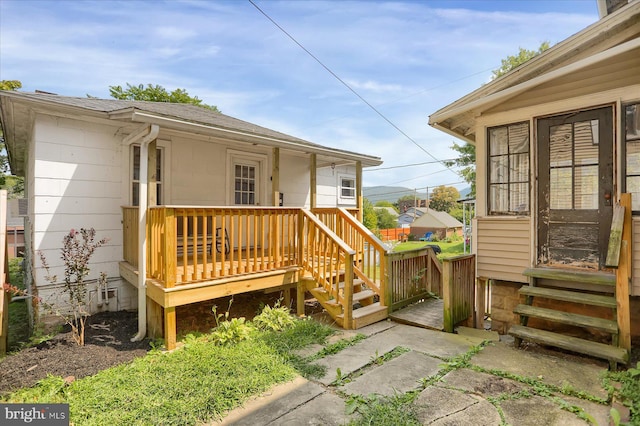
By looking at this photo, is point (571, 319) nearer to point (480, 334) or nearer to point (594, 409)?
point (480, 334)

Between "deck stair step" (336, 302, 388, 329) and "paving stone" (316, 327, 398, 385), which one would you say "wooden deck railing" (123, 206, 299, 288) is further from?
"paving stone" (316, 327, 398, 385)

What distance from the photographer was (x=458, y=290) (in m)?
4.65

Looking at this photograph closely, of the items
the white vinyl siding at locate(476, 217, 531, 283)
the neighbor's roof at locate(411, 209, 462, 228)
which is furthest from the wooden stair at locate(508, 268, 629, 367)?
the neighbor's roof at locate(411, 209, 462, 228)

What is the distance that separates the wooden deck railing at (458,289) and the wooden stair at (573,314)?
2.55 feet

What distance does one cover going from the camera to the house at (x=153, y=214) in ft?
14.2

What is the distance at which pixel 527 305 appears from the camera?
13.3ft

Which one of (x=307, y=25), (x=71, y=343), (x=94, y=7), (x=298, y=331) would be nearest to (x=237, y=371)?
(x=298, y=331)

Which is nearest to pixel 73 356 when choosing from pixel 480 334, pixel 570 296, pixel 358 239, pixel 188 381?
pixel 188 381

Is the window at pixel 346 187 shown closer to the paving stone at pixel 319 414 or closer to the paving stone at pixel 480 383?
the paving stone at pixel 480 383

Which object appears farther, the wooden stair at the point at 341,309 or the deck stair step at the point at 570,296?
the wooden stair at the point at 341,309

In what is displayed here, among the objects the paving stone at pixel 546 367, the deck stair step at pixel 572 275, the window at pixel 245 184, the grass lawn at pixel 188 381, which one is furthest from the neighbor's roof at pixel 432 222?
the grass lawn at pixel 188 381

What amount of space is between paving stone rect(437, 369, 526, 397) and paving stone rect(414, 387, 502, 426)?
13cm

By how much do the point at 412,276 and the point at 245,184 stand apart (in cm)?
429

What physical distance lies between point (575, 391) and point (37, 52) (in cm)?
1463
